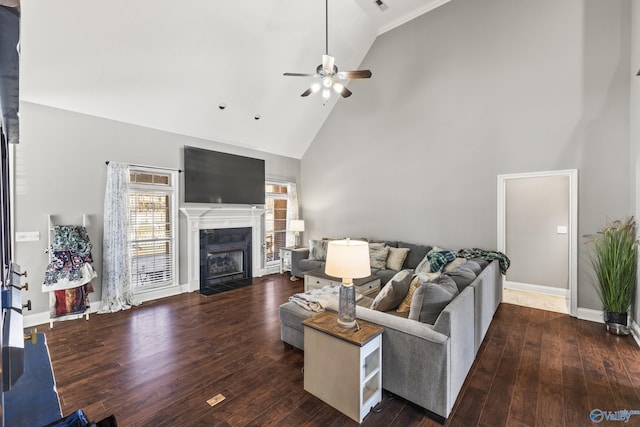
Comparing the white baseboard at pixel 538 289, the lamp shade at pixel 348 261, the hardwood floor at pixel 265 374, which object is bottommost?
the hardwood floor at pixel 265 374

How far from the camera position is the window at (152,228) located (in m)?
→ 4.66

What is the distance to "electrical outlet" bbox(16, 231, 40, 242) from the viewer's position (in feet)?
11.9

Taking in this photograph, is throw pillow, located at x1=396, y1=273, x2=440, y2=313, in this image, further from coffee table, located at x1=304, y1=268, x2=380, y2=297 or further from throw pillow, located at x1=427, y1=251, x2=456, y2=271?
throw pillow, located at x1=427, y1=251, x2=456, y2=271

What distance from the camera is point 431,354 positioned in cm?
204

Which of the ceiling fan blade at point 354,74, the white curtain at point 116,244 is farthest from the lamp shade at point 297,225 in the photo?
the ceiling fan blade at point 354,74

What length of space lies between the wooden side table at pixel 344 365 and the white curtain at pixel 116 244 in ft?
11.5

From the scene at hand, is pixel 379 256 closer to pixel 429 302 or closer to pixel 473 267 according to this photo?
pixel 473 267

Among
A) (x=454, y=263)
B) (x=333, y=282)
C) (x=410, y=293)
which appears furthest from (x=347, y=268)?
(x=454, y=263)

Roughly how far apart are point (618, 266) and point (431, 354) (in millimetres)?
3093

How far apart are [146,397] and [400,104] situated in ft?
18.9

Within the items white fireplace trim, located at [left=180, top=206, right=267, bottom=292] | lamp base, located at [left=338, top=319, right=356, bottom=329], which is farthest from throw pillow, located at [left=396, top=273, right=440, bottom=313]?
white fireplace trim, located at [left=180, top=206, right=267, bottom=292]

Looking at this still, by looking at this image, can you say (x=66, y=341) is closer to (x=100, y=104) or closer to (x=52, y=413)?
(x=52, y=413)

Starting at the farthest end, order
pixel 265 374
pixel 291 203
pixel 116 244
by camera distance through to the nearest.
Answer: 1. pixel 291 203
2. pixel 116 244
3. pixel 265 374

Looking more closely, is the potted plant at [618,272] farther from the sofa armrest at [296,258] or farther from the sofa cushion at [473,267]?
the sofa armrest at [296,258]
